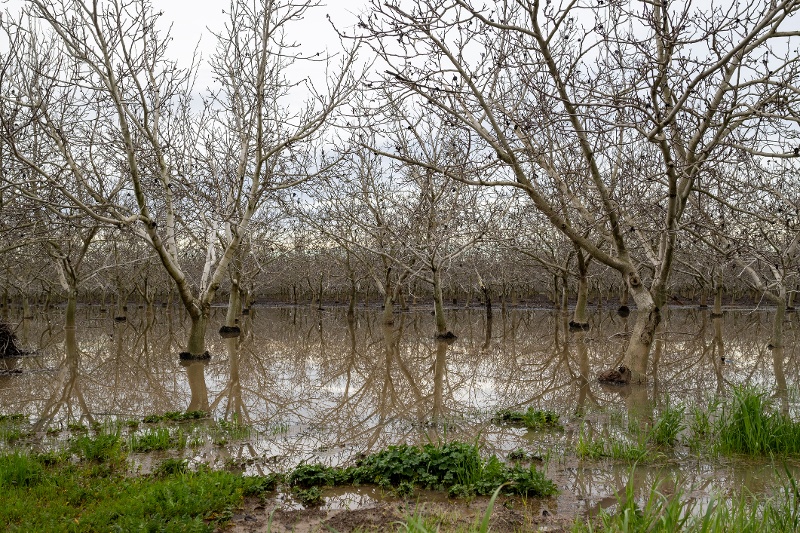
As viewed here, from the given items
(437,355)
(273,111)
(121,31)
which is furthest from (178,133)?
(437,355)

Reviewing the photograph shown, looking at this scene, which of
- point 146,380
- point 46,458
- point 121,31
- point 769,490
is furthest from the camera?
point 146,380

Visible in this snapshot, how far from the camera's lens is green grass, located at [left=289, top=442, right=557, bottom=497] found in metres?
5.20

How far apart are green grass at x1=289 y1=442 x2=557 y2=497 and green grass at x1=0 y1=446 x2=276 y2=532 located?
553 mm

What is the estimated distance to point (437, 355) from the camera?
56.5 feet

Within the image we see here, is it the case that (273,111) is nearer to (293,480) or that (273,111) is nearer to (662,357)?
(662,357)

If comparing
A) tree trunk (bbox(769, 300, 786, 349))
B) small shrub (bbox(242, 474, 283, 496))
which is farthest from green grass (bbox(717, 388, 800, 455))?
tree trunk (bbox(769, 300, 786, 349))

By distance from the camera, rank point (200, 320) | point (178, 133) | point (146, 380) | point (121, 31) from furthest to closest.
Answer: point (178, 133) → point (200, 320) → point (146, 380) → point (121, 31)

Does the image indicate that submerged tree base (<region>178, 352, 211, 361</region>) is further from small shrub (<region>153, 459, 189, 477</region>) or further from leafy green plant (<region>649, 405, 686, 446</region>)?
leafy green plant (<region>649, 405, 686, 446</region>)

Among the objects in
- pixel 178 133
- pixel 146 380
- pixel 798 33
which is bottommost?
pixel 146 380

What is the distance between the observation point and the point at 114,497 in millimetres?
4969

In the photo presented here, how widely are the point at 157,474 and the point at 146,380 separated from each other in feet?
26.1

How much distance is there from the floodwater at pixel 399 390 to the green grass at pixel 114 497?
2.88ft

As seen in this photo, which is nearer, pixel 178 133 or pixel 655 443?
pixel 655 443

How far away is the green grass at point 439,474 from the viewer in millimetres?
5199
